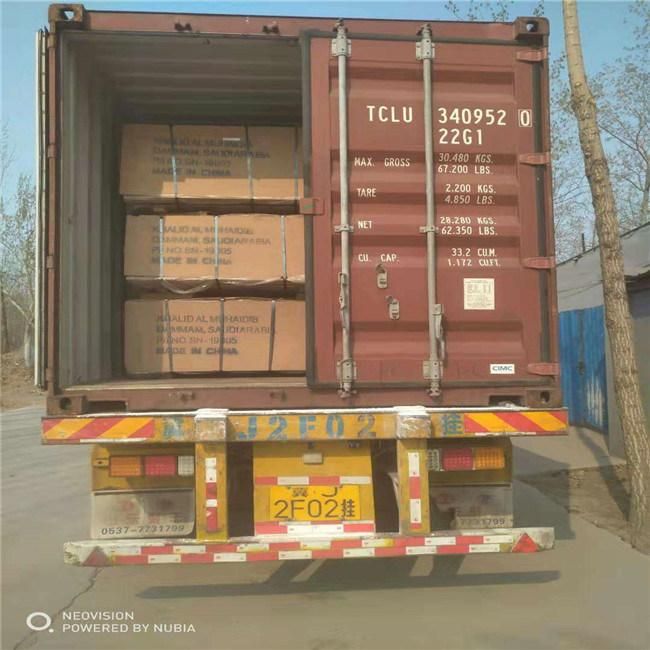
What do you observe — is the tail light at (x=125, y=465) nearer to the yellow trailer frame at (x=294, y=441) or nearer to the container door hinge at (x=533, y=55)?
the yellow trailer frame at (x=294, y=441)

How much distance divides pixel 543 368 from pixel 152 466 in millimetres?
2342

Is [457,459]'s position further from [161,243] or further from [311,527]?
[161,243]

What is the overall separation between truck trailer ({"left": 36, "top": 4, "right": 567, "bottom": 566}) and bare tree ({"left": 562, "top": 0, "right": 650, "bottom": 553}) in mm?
1805

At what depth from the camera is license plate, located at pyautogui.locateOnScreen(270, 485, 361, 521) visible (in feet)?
12.7

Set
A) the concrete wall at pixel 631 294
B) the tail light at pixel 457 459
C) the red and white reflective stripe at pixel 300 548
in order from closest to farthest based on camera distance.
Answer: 1. the red and white reflective stripe at pixel 300 548
2. the tail light at pixel 457 459
3. the concrete wall at pixel 631 294

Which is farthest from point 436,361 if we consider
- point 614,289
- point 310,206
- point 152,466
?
point 614,289

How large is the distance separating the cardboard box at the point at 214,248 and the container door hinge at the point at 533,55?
1783 mm

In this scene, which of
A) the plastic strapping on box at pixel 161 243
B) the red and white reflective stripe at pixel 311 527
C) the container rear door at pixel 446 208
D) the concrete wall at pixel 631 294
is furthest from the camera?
the concrete wall at pixel 631 294

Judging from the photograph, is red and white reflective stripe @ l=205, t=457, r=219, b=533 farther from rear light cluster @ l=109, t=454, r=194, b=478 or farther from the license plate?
the license plate

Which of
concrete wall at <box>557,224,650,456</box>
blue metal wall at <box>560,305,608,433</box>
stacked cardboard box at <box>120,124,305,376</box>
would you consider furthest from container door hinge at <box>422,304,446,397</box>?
blue metal wall at <box>560,305,608,433</box>

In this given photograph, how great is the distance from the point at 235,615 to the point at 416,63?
3399 mm

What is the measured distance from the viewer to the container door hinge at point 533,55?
4.14m

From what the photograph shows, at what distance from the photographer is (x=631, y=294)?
8.80 meters

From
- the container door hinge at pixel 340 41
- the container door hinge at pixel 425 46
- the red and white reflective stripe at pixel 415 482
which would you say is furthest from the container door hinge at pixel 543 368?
the container door hinge at pixel 340 41
